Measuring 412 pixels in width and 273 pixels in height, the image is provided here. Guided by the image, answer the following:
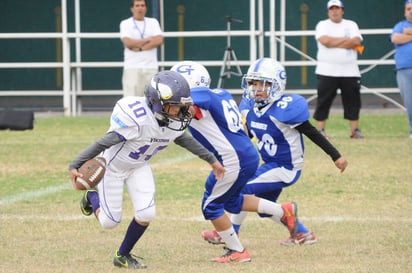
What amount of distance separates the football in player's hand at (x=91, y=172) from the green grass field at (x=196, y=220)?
0.53 meters

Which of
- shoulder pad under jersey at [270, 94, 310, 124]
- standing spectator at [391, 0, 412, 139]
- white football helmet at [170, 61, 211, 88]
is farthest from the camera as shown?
standing spectator at [391, 0, 412, 139]

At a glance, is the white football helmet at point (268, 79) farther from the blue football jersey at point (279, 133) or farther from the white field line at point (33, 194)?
the white field line at point (33, 194)

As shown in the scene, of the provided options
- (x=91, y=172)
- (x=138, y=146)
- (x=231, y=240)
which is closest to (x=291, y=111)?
(x=231, y=240)

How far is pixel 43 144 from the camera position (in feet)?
47.7

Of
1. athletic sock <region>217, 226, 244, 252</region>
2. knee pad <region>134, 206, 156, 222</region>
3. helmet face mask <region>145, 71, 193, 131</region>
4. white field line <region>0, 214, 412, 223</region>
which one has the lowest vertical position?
white field line <region>0, 214, 412, 223</region>

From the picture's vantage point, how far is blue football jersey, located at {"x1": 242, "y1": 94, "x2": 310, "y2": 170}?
7902mm

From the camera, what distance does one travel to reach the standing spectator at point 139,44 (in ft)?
52.4

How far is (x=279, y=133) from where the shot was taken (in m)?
7.96

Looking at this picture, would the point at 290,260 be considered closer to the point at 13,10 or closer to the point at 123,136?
the point at 123,136

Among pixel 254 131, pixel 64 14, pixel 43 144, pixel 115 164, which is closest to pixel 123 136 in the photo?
pixel 115 164

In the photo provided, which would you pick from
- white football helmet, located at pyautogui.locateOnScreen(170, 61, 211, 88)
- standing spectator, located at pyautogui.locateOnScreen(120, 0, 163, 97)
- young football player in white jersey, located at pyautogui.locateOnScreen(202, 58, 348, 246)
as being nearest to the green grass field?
young football player in white jersey, located at pyautogui.locateOnScreen(202, 58, 348, 246)

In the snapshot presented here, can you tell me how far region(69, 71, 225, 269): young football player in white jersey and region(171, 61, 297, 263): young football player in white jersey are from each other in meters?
0.28

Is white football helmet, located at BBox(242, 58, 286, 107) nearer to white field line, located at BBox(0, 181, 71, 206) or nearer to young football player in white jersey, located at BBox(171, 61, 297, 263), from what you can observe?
young football player in white jersey, located at BBox(171, 61, 297, 263)

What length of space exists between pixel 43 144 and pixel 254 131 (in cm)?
693
